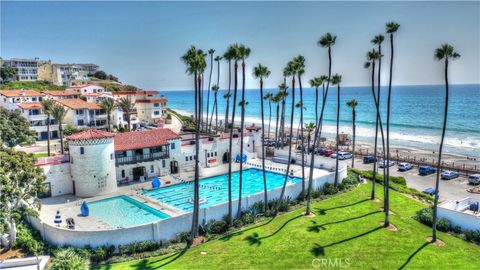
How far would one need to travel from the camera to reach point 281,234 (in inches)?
1104

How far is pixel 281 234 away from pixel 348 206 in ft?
29.6

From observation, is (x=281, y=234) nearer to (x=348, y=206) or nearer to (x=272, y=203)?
(x=272, y=203)

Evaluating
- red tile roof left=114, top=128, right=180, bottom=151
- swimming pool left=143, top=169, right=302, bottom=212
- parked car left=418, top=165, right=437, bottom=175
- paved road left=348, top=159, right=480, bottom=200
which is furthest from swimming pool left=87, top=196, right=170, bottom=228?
parked car left=418, top=165, right=437, bottom=175

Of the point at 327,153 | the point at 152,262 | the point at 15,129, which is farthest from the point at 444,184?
the point at 15,129

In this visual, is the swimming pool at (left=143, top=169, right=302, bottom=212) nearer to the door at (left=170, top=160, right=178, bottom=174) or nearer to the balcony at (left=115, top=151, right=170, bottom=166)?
the door at (left=170, top=160, right=178, bottom=174)

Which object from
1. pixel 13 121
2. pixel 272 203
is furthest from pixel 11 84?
pixel 272 203

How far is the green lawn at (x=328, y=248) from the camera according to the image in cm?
2356

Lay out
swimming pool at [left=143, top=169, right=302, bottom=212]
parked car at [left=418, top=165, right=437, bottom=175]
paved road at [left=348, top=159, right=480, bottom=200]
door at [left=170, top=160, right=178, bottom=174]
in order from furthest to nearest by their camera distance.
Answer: parked car at [left=418, top=165, right=437, bottom=175] → door at [left=170, top=160, right=178, bottom=174] → paved road at [left=348, top=159, right=480, bottom=200] → swimming pool at [left=143, top=169, right=302, bottom=212]

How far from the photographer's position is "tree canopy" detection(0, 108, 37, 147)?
5038cm

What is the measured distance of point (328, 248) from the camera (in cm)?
2561

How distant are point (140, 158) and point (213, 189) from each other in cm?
901

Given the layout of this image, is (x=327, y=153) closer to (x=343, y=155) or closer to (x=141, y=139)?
(x=343, y=155)

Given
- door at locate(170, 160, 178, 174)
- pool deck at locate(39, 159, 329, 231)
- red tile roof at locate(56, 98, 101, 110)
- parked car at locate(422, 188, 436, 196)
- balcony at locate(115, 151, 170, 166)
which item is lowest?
parked car at locate(422, 188, 436, 196)

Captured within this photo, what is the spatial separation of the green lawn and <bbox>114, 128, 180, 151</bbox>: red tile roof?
17971 mm
